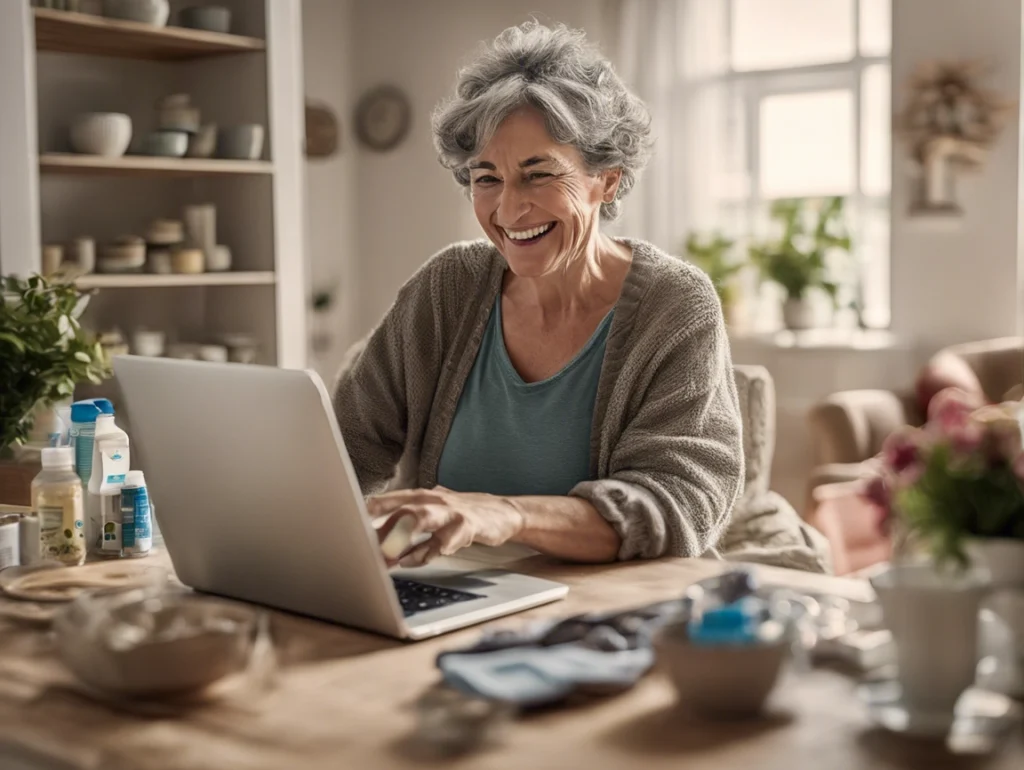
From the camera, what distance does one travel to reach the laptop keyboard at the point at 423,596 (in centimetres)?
128

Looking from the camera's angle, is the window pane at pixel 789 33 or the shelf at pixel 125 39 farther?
the window pane at pixel 789 33

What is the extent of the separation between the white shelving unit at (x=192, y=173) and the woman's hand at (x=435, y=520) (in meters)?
2.57

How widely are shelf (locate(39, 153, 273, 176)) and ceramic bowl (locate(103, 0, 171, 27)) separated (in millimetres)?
388

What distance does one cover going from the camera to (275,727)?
0.98 meters

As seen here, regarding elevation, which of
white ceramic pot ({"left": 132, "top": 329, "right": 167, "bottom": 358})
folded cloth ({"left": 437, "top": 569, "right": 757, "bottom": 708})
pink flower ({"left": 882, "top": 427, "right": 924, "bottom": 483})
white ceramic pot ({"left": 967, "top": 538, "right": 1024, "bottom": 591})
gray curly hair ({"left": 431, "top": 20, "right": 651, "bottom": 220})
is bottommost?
folded cloth ({"left": 437, "top": 569, "right": 757, "bottom": 708})

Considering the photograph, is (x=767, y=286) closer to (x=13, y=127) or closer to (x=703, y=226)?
(x=703, y=226)

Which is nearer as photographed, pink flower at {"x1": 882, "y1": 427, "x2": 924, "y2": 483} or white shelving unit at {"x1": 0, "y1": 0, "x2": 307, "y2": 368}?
pink flower at {"x1": 882, "y1": 427, "x2": 924, "y2": 483}

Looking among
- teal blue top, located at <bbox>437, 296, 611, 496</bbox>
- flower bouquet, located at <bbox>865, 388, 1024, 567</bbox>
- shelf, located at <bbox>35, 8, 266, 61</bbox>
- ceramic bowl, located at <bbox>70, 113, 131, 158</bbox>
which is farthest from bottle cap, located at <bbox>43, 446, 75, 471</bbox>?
ceramic bowl, located at <bbox>70, 113, 131, 158</bbox>

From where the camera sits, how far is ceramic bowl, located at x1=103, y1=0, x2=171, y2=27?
12.2 ft

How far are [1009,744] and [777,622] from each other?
188 millimetres

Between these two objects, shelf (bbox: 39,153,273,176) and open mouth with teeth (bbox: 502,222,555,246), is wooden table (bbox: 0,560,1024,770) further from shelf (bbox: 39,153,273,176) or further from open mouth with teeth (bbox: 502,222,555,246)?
shelf (bbox: 39,153,273,176)

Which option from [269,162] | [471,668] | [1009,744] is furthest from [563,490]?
[269,162]

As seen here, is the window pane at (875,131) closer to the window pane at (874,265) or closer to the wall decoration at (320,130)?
the window pane at (874,265)

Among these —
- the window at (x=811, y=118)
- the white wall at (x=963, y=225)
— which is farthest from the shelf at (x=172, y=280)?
the white wall at (x=963, y=225)
